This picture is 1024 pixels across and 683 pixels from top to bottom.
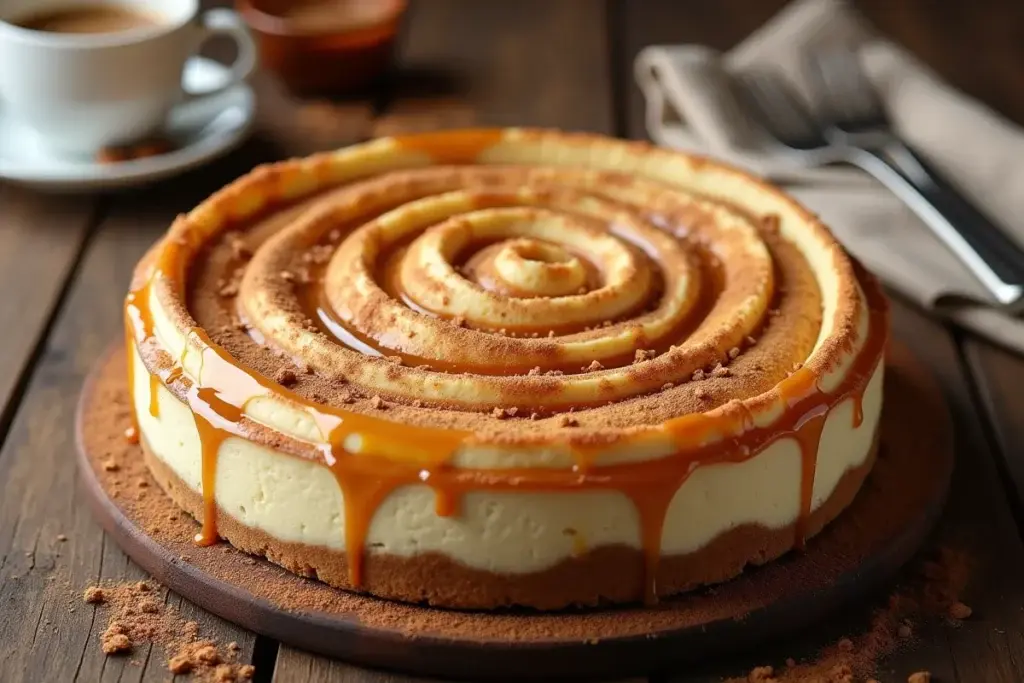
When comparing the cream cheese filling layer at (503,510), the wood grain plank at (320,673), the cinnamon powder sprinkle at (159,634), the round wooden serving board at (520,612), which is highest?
the cream cheese filling layer at (503,510)

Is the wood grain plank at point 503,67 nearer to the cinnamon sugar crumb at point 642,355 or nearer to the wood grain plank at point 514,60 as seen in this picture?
the wood grain plank at point 514,60

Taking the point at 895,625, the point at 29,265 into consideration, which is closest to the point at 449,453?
the point at 895,625

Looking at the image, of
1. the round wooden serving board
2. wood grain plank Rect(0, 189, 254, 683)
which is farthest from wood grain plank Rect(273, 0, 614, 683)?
the round wooden serving board

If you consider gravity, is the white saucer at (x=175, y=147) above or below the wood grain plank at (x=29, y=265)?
above

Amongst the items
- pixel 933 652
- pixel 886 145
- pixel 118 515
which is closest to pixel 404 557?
pixel 118 515

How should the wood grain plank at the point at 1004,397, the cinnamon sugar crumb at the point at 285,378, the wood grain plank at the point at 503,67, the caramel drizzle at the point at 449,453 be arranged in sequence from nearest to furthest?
the caramel drizzle at the point at 449,453 < the cinnamon sugar crumb at the point at 285,378 < the wood grain plank at the point at 1004,397 < the wood grain plank at the point at 503,67

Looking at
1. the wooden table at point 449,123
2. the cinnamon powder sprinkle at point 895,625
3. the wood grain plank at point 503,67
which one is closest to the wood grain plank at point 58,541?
the wooden table at point 449,123

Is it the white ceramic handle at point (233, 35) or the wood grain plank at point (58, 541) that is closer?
the wood grain plank at point (58, 541)

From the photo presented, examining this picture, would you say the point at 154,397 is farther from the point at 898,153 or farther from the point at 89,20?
the point at 898,153
